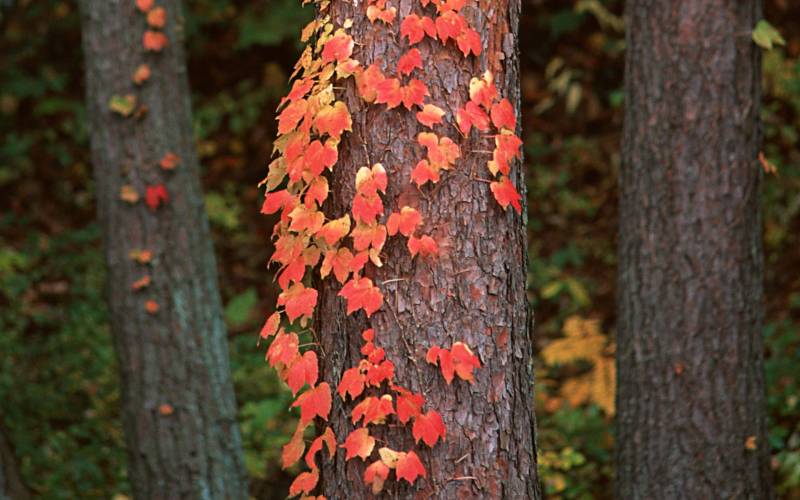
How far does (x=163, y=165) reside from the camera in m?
3.88

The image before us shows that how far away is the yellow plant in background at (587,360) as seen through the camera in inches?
211

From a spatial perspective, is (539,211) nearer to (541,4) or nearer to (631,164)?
(541,4)

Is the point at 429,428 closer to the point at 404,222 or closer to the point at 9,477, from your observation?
the point at 404,222

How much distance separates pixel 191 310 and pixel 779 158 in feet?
16.5

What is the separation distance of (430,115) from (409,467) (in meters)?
0.93

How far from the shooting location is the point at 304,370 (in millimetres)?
2428

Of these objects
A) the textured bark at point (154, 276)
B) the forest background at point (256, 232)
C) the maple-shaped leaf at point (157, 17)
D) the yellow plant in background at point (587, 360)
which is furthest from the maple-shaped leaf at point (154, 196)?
the yellow plant in background at point (587, 360)

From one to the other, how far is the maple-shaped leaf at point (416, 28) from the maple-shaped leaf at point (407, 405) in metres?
0.93

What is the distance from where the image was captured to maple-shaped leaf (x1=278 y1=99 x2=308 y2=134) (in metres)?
2.38

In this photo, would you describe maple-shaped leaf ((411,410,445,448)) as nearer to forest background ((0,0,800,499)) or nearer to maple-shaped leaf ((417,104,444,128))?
maple-shaped leaf ((417,104,444,128))

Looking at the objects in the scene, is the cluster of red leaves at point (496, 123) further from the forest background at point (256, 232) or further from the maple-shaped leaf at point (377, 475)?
the forest background at point (256, 232)

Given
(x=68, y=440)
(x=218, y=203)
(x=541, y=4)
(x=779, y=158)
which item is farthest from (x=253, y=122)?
(x=779, y=158)

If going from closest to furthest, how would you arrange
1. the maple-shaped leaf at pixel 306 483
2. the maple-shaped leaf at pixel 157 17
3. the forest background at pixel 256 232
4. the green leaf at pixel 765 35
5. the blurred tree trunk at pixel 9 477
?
the maple-shaped leaf at pixel 306 483 < the blurred tree trunk at pixel 9 477 < the green leaf at pixel 765 35 < the maple-shaped leaf at pixel 157 17 < the forest background at pixel 256 232

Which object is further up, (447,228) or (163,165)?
(163,165)
